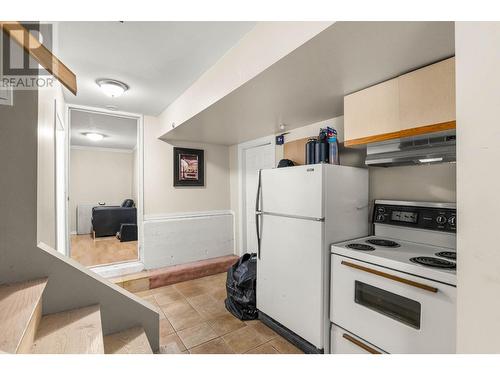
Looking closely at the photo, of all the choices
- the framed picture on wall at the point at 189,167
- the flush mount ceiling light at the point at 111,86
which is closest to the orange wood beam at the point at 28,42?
the flush mount ceiling light at the point at 111,86

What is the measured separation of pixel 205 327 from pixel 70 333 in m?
1.51

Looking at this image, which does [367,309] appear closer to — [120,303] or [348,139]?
[348,139]

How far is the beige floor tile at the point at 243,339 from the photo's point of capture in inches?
75.9

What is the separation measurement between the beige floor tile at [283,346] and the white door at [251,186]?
1575 mm

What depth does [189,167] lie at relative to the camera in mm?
3699

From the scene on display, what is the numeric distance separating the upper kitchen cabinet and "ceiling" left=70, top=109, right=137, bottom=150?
325cm

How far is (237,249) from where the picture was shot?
3.91m

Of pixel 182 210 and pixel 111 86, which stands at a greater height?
pixel 111 86

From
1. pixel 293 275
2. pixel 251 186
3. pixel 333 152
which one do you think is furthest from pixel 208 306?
pixel 333 152

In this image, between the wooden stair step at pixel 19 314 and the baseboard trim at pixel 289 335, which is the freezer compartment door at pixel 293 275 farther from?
the wooden stair step at pixel 19 314

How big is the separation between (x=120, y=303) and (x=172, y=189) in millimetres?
2476

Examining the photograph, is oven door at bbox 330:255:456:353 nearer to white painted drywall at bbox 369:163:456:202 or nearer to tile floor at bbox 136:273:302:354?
tile floor at bbox 136:273:302:354

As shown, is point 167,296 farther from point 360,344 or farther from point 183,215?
point 360,344
